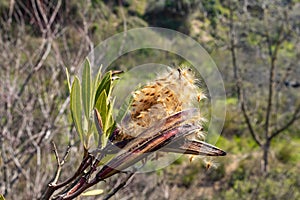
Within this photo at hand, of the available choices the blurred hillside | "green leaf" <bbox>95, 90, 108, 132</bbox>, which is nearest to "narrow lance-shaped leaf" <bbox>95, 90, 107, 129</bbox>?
"green leaf" <bbox>95, 90, 108, 132</bbox>

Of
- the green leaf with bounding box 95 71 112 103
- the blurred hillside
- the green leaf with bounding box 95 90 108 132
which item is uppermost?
the blurred hillside

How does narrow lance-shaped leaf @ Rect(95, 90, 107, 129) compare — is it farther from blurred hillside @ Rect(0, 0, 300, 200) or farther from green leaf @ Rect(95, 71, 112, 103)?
blurred hillside @ Rect(0, 0, 300, 200)

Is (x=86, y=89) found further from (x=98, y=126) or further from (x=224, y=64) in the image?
(x=224, y=64)

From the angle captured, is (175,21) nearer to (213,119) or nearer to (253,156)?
(253,156)

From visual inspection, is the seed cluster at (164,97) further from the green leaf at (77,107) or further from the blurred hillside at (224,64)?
the blurred hillside at (224,64)

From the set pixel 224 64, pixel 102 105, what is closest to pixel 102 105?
pixel 102 105

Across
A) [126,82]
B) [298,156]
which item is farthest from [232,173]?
[126,82]

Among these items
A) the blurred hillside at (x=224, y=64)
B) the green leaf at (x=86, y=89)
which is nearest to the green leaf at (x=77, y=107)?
the green leaf at (x=86, y=89)

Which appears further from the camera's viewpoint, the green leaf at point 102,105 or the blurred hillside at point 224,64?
the blurred hillside at point 224,64

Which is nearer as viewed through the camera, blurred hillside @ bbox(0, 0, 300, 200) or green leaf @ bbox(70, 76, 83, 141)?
green leaf @ bbox(70, 76, 83, 141)
